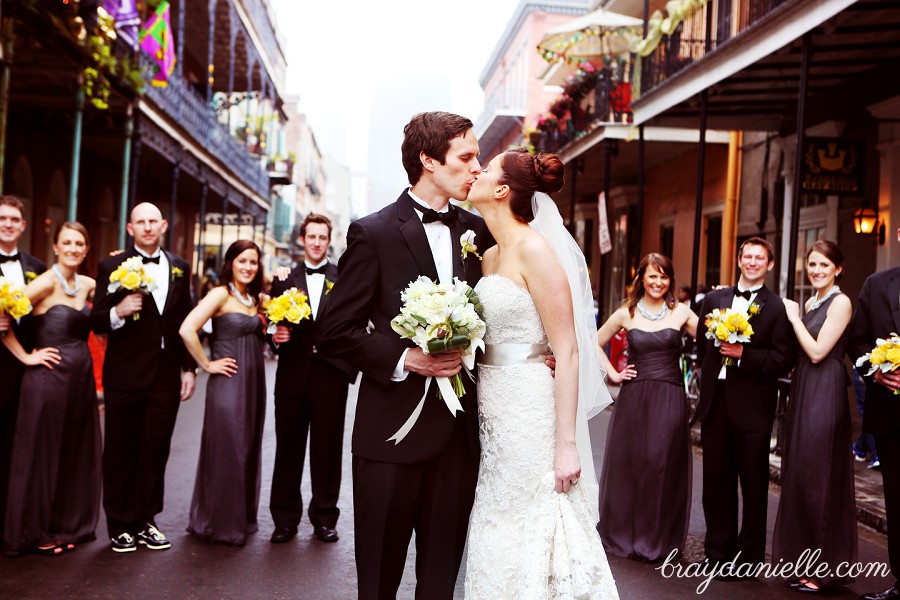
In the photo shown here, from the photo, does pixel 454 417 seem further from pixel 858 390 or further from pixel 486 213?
pixel 858 390

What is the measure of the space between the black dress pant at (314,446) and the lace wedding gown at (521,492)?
2.98 metres

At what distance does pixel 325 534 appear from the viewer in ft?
21.0

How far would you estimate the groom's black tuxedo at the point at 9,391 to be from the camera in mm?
5973

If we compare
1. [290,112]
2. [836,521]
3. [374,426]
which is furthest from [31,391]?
[290,112]

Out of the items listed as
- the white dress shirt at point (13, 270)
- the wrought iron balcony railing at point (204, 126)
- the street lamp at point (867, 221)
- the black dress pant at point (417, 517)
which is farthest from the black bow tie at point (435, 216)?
the wrought iron balcony railing at point (204, 126)

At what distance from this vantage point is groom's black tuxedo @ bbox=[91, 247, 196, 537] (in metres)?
6.10

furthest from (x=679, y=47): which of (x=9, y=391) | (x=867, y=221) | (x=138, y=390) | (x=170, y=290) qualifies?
(x=9, y=391)

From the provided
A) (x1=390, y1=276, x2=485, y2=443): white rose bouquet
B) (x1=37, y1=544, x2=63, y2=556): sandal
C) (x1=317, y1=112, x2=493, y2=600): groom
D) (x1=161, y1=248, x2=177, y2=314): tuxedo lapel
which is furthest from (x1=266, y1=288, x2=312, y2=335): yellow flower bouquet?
(x1=390, y1=276, x2=485, y2=443): white rose bouquet

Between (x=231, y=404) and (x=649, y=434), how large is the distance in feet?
9.38

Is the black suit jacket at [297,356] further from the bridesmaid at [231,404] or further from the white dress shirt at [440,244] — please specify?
the white dress shirt at [440,244]

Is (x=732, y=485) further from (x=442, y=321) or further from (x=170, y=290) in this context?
(x=170, y=290)

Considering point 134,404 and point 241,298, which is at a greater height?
point 241,298

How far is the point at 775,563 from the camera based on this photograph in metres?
5.93
